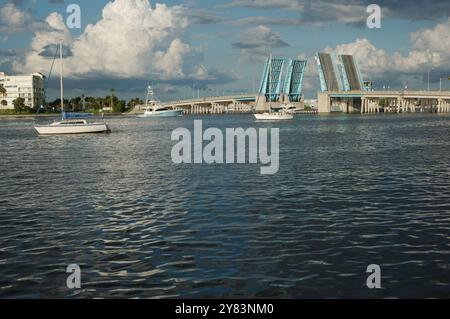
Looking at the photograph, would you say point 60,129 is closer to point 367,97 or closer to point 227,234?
point 227,234

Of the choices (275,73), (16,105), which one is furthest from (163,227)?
(16,105)

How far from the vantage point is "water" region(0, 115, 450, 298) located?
8.59 m

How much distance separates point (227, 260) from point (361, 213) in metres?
5.22

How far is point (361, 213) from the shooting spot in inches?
541

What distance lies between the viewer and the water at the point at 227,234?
8586mm

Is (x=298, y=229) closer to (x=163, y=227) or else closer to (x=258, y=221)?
(x=258, y=221)
